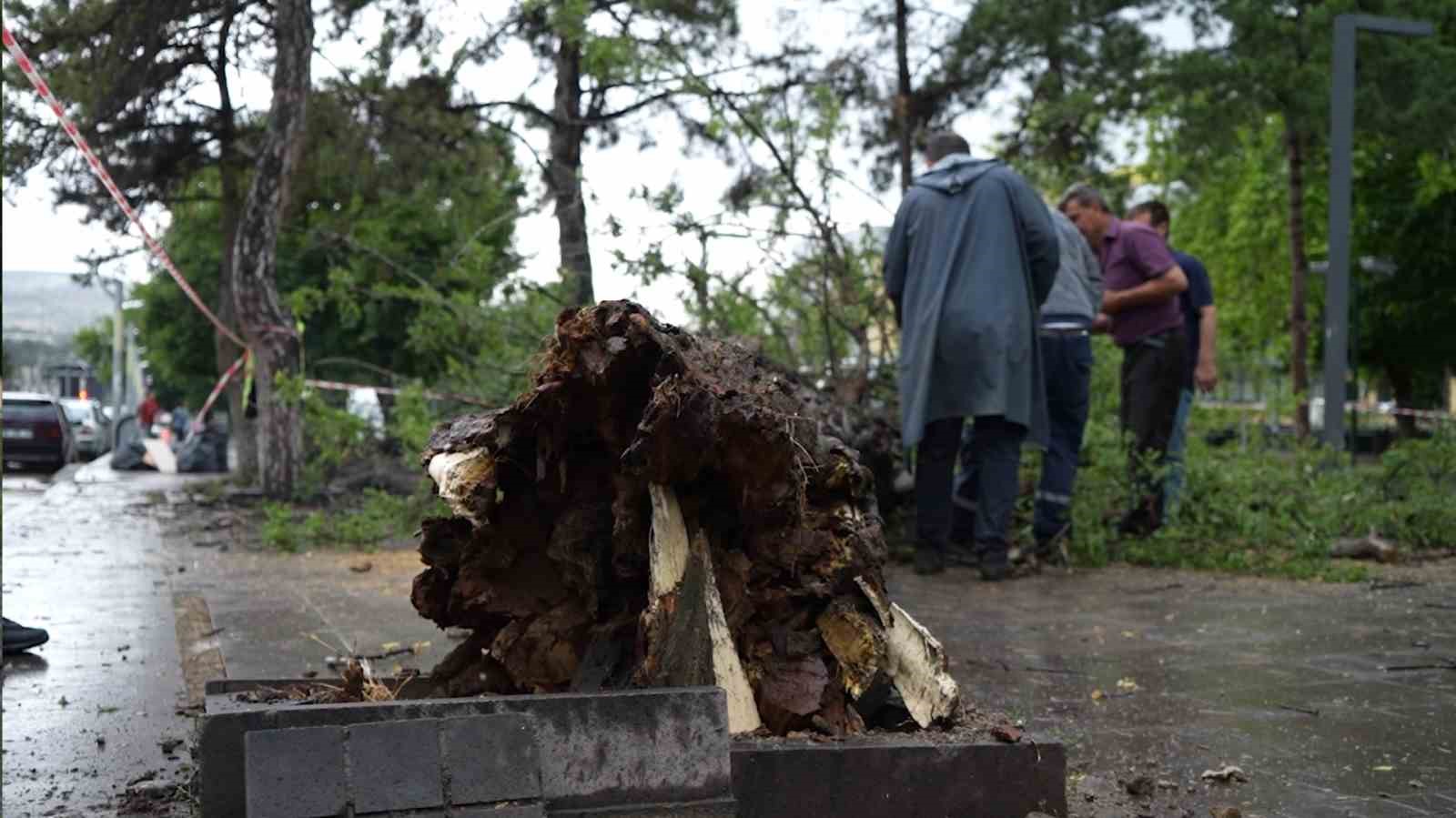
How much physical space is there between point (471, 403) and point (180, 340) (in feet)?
134

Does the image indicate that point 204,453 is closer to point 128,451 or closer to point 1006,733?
point 128,451

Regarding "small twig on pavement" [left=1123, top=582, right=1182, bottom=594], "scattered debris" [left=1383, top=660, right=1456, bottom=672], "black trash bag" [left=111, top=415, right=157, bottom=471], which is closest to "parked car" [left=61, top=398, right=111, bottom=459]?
"black trash bag" [left=111, top=415, right=157, bottom=471]

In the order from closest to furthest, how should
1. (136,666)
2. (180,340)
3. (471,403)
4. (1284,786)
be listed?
(1284,786) → (136,666) → (471,403) → (180,340)

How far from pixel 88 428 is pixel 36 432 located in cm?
1405

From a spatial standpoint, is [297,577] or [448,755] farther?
[297,577]

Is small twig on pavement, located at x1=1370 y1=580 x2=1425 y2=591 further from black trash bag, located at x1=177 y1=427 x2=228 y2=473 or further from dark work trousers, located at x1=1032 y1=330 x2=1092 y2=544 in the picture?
black trash bag, located at x1=177 y1=427 x2=228 y2=473

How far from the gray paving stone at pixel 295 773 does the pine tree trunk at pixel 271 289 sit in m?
12.7

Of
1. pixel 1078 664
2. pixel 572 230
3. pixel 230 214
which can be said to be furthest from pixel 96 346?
pixel 1078 664

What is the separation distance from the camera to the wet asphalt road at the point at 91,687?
3729 millimetres

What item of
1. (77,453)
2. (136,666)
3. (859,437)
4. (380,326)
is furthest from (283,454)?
(77,453)

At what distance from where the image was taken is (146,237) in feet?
47.4

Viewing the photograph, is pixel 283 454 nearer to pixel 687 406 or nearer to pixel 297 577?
pixel 297 577

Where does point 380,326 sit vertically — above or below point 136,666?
above

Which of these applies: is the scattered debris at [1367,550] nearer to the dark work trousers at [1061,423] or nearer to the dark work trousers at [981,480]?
the dark work trousers at [1061,423]
